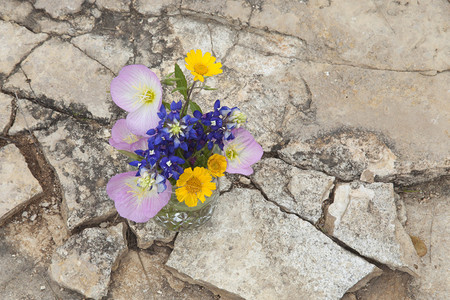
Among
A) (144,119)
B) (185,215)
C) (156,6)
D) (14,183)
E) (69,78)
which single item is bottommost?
(14,183)

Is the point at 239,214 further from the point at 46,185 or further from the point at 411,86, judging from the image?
the point at 411,86

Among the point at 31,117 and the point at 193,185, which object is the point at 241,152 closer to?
the point at 193,185

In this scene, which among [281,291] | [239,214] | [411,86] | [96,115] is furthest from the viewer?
[411,86]

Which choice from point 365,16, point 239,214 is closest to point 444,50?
point 365,16

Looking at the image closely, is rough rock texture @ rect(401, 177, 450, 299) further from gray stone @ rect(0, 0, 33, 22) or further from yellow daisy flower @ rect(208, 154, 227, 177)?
gray stone @ rect(0, 0, 33, 22)

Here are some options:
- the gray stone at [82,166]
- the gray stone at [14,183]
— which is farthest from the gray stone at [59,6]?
the gray stone at [14,183]

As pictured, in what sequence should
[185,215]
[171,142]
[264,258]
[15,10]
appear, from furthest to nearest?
[15,10]
[264,258]
[185,215]
[171,142]

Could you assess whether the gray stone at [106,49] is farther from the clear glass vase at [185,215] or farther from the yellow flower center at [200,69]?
the yellow flower center at [200,69]

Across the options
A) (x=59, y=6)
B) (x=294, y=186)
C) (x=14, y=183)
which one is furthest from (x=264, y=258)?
(x=59, y=6)
